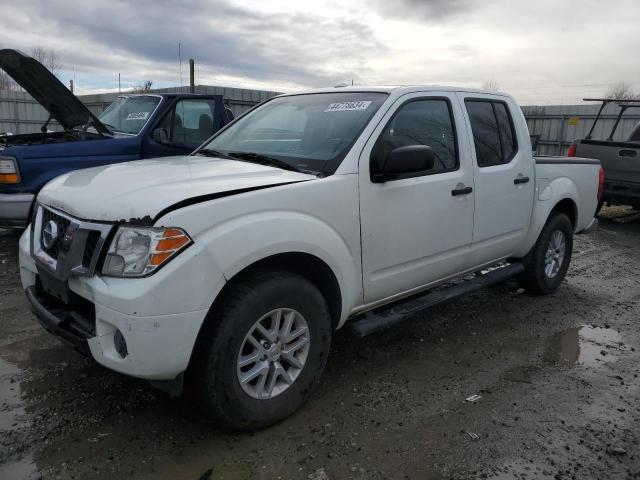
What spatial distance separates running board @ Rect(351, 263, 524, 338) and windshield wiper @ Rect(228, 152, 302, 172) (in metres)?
1.07

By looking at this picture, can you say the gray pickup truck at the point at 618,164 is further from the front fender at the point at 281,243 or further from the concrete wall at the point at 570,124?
the front fender at the point at 281,243

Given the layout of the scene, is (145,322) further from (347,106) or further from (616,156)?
(616,156)

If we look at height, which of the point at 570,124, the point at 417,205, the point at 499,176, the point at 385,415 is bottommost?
the point at 385,415

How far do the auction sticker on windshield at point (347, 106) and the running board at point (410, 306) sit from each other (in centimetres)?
138

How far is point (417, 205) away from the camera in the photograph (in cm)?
349

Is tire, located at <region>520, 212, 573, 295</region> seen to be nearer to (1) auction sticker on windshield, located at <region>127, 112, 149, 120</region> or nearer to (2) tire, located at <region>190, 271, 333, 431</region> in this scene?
(2) tire, located at <region>190, 271, 333, 431</region>

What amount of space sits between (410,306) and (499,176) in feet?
4.70

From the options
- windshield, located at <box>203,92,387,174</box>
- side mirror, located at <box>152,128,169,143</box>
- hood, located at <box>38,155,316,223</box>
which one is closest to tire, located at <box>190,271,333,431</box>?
hood, located at <box>38,155,316,223</box>

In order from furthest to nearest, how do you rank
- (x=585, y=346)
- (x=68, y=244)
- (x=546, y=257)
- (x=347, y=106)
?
(x=546, y=257) < (x=585, y=346) < (x=347, y=106) < (x=68, y=244)

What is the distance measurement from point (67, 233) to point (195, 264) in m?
0.76

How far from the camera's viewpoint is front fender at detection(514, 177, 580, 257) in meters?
4.87

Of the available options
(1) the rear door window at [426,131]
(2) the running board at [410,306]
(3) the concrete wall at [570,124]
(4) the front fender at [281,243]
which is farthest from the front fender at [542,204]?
(3) the concrete wall at [570,124]

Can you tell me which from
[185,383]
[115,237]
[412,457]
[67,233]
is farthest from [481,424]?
[67,233]

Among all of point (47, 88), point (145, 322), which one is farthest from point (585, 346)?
point (47, 88)
